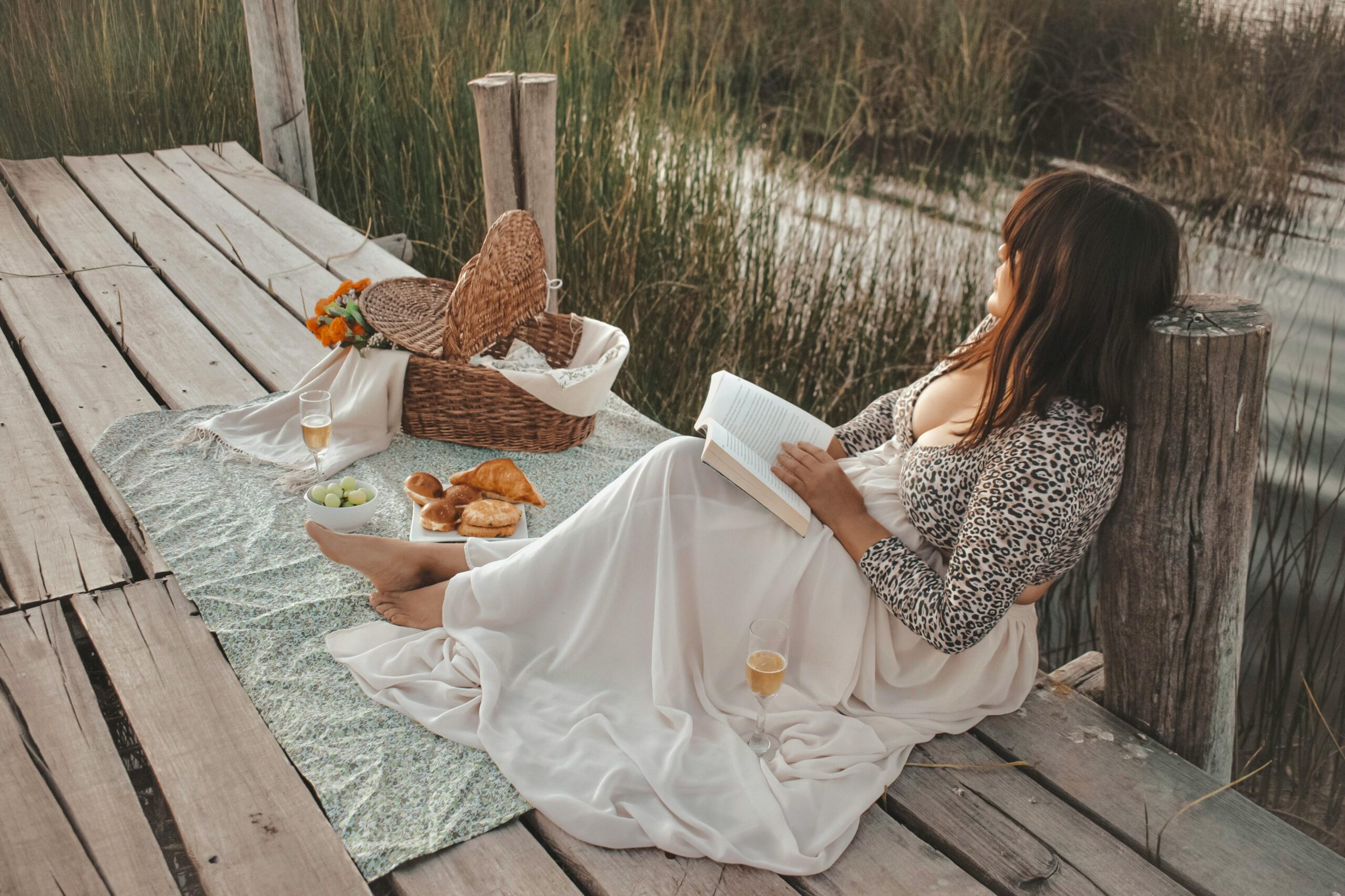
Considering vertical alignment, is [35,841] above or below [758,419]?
below

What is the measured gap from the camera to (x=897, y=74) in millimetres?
6645

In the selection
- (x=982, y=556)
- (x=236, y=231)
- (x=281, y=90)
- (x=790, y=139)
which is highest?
(x=281, y=90)

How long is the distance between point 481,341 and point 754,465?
125 centimetres

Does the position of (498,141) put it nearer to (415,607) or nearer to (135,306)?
Result: (135,306)

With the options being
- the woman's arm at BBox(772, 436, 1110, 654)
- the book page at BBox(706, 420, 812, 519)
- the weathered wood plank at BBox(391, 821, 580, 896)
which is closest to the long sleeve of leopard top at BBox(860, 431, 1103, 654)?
the woman's arm at BBox(772, 436, 1110, 654)

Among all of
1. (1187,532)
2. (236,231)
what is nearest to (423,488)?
(1187,532)

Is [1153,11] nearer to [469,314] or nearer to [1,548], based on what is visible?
[469,314]

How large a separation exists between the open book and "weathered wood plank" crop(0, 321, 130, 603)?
1.34 m

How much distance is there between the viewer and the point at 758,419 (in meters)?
1.94

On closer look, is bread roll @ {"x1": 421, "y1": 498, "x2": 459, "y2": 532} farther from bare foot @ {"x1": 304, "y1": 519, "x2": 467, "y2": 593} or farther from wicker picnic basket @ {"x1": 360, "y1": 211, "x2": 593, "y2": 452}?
wicker picnic basket @ {"x1": 360, "y1": 211, "x2": 593, "y2": 452}

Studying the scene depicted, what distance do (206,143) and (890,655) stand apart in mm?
4808

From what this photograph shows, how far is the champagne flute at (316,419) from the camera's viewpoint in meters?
2.40

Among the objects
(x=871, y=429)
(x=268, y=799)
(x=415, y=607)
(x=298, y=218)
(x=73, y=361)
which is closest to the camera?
(x=268, y=799)

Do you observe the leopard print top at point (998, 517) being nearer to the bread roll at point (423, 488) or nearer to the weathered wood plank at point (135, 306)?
the bread roll at point (423, 488)
